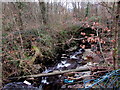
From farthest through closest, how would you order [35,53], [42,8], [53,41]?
[42,8], [53,41], [35,53]

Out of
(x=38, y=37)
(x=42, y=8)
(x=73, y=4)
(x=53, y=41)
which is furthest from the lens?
(x=73, y=4)

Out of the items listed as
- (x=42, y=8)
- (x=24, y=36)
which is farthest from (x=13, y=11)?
(x=42, y=8)

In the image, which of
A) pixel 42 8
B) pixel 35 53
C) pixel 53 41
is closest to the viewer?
pixel 35 53

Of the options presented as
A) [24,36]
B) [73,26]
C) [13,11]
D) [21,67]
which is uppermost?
[13,11]

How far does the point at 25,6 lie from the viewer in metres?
6.25

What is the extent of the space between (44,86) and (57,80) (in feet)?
1.81

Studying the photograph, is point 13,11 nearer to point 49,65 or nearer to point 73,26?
point 49,65

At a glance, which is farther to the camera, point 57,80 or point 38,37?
point 38,37

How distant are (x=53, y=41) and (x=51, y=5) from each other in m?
4.07

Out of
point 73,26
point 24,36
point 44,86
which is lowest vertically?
point 44,86

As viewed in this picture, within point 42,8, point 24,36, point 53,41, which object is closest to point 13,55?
point 24,36

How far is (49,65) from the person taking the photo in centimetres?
525

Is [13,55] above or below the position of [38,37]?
below

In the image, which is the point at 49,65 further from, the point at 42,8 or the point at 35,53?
the point at 42,8
